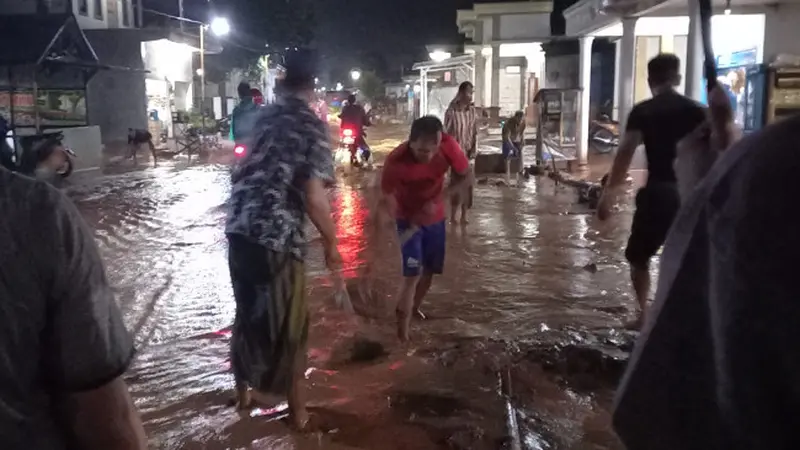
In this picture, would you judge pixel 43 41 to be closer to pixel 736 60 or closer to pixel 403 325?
pixel 736 60

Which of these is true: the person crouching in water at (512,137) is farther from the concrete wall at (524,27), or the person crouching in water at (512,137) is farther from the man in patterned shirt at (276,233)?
the concrete wall at (524,27)

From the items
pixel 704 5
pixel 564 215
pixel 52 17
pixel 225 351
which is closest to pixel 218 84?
pixel 52 17

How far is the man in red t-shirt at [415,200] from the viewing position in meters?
5.96

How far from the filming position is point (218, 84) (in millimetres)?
46531

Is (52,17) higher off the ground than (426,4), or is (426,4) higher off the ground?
(426,4)

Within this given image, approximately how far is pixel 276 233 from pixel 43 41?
2077 centimetres

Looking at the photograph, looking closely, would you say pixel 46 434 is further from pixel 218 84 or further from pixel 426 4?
pixel 426 4

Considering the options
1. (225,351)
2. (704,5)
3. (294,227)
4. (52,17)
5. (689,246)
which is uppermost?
(52,17)

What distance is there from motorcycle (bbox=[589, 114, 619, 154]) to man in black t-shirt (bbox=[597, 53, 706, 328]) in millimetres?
15304

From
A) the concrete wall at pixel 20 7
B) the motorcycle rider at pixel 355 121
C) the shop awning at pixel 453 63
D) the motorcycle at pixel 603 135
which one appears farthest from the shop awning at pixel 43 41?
the shop awning at pixel 453 63

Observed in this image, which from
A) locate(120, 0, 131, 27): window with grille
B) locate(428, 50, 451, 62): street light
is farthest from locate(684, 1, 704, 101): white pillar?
locate(428, 50, 451, 62): street light

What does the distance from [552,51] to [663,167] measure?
25.5 m

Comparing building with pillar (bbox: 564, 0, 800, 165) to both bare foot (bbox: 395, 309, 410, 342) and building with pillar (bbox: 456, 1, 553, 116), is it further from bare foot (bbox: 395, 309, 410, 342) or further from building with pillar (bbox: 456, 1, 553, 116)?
building with pillar (bbox: 456, 1, 553, 116)

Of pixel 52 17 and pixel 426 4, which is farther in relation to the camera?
pixel 426 4
